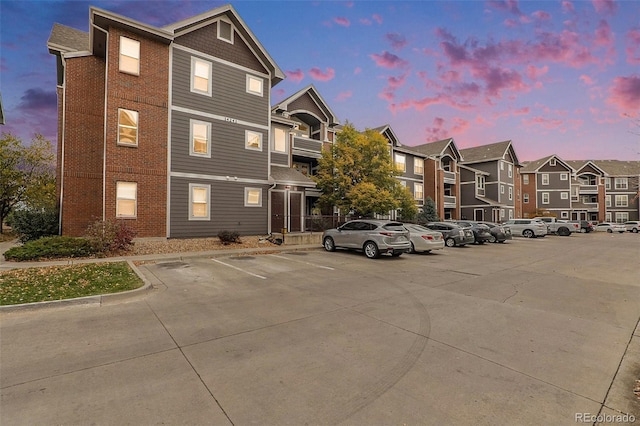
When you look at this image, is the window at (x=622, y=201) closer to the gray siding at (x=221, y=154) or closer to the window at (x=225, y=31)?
the gray siding at (x=221, y=154)

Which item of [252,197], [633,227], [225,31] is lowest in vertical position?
[633,227]

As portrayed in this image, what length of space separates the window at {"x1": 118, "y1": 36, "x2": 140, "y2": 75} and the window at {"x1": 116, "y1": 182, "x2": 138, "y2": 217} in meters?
5.80

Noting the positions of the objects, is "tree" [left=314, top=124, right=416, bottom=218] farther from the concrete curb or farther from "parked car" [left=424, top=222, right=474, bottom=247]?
the concrete curb

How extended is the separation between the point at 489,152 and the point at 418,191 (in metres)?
19.5

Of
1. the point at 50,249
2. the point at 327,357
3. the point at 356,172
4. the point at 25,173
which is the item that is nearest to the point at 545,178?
the point at 356,172

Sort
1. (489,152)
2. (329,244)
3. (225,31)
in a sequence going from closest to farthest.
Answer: (329,244) < (225,31) < (489,152)

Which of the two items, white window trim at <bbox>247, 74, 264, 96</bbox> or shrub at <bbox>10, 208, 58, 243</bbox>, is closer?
shrub at <bbox>10, 208, 58, 243</bbox>

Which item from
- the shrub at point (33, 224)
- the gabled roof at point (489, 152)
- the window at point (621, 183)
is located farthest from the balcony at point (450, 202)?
the window at point (621, 183)

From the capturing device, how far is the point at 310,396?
3.34 m

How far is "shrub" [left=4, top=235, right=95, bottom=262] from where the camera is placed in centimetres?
1117

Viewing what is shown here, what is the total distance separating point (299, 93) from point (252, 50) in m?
5.64

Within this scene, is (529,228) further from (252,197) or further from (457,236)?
(252,197)

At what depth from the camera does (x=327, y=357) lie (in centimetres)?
427

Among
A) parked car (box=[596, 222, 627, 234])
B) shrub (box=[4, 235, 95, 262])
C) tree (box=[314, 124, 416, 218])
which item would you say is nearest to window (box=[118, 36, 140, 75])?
shrub (box=[4, 235, 95, 262])
